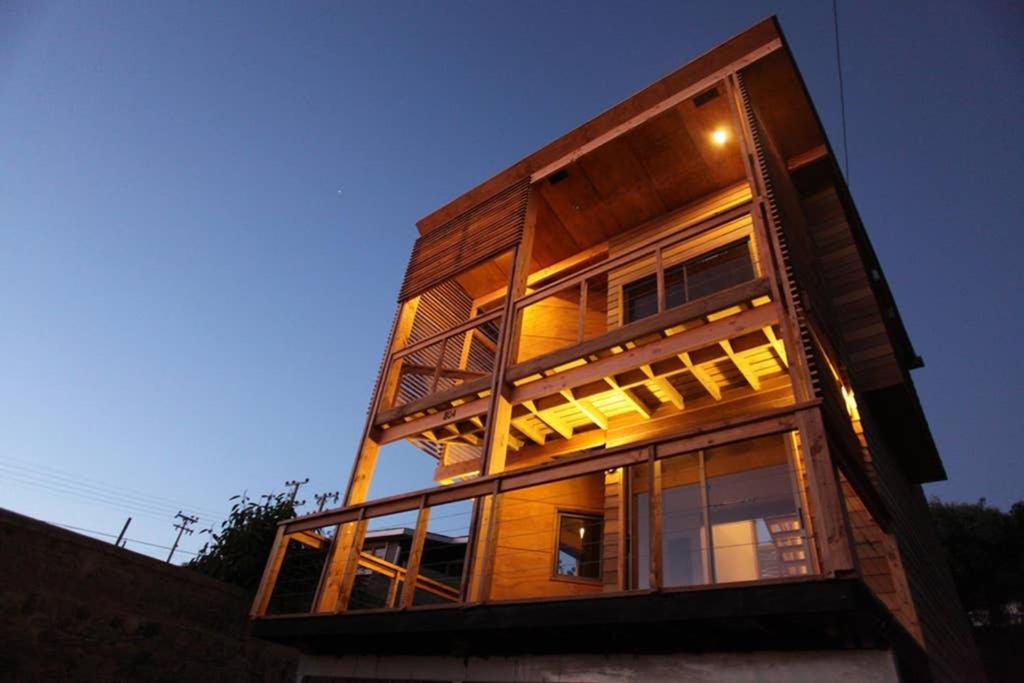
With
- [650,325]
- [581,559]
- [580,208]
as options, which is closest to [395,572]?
[581,559]

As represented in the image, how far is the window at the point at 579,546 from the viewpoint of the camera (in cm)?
898

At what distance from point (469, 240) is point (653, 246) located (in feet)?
14.2

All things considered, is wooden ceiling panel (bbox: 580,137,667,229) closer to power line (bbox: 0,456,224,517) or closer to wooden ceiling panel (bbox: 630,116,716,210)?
wooden ceiling panel (bbox: 630,116,716,210)

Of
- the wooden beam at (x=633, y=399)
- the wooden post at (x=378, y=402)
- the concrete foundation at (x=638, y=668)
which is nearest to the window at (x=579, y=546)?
the wooden beam at (x=633, y=399)

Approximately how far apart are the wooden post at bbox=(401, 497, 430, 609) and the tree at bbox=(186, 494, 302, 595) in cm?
438

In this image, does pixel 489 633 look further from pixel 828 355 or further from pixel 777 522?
pixel 828 355

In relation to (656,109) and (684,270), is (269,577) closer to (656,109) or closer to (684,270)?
(684,270)

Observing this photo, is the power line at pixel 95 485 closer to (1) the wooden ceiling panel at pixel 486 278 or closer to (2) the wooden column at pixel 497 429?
(1) the wooden ceiling panel at pixel 486 278

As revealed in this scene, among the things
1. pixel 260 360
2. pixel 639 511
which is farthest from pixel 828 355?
pixel 260 360

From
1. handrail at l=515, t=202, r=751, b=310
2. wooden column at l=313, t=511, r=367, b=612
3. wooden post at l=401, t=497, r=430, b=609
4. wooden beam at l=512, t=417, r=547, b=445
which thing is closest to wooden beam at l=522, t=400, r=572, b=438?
Result: wooden beam at l=512, t=417, r=547, b=445

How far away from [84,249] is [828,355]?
110186 millimetres

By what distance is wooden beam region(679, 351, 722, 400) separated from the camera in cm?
744

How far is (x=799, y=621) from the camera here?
3.93m

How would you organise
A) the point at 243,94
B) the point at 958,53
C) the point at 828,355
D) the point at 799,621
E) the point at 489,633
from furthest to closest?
the point at 243,94
the point at 958,53
the point at 828,355
the point at 489,633
the point at 799,621
